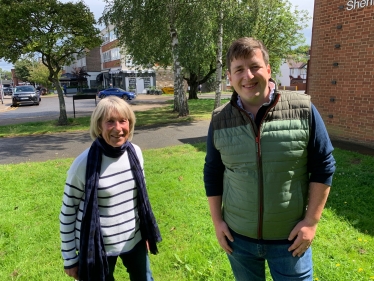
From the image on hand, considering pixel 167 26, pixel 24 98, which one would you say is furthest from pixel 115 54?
pixel 167 26

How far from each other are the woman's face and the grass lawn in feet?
5.30

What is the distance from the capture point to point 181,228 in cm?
378

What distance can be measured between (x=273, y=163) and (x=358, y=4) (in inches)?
271

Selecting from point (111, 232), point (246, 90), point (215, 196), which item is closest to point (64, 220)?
point (111, 232)

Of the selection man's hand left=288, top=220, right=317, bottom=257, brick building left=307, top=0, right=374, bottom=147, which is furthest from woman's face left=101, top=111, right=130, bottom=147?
brick building left=307, top=0, right=374, bottom=147

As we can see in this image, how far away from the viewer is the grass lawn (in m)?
2.95

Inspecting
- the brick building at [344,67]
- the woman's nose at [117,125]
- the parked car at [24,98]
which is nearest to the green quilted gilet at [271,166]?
the woman's nose at [117,125]

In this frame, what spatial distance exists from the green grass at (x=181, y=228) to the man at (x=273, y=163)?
139 centimetres

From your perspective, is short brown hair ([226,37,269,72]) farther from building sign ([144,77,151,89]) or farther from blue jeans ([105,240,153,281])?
building sign ([144,77,151,89])

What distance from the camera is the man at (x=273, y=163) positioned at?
1.57 metres

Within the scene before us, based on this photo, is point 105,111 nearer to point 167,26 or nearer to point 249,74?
point 249,74

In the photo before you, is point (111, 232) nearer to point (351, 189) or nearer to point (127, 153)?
point (127, 153)

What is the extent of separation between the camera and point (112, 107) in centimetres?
201

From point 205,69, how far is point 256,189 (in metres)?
22.5
